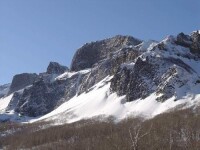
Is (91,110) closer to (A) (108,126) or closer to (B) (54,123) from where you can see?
(B) (54,123)

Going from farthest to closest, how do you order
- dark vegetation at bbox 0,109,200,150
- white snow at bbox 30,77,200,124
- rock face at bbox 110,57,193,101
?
rock face at bbox 110,57,193,101, white snow at bbox 30,77,200,124, dark vegetation at bbox 0,109,200,150

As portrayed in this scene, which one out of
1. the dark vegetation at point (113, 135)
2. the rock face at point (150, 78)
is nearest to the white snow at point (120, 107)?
the rock face at point (150, 78)

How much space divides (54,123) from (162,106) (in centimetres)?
5100

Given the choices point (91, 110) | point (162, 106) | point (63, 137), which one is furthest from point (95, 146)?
point (91, 110)

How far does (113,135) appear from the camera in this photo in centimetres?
13538

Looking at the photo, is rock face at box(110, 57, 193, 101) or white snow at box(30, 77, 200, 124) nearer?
white snow at box(30, 77, 200, 124)

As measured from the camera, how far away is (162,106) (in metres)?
160

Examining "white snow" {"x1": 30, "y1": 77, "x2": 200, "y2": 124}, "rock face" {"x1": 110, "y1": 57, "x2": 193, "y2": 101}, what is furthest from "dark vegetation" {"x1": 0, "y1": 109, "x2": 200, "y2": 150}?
"rock face" {"x1": 110, "y1": 57, "x2": 193, "y2": 101}

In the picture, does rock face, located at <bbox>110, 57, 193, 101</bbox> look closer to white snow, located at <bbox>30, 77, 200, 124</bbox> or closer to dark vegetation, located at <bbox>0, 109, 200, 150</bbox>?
white snow, located at <bbox>30, 77, 200, 124</bbox>

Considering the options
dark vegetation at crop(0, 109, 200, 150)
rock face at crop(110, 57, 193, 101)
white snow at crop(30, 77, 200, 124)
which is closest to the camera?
dark vegetation at crop(0, 109, 200, 150)

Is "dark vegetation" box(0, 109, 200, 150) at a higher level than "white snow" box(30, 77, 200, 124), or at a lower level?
lower

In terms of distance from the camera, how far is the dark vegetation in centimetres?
11462

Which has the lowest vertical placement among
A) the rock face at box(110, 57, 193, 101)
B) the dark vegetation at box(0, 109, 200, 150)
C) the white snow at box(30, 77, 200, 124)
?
the dark vegetation at box(0, 109, 200, 150)

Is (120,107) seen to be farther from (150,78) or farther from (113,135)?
(113,135)
